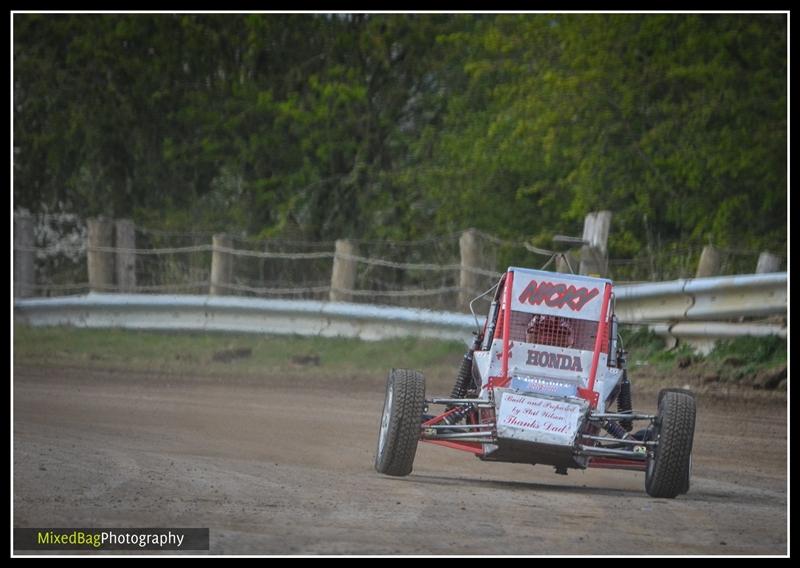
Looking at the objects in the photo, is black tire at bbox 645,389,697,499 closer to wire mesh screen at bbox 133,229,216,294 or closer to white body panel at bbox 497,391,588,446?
white body panel at bbox 497,391,588,446

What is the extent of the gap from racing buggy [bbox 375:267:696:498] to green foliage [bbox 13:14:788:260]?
10.7m

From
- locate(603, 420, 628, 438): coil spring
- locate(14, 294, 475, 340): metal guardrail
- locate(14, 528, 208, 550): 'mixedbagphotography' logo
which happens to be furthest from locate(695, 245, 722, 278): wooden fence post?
locate(14, 528, 208, 550): 'mixedbagphotography' logo

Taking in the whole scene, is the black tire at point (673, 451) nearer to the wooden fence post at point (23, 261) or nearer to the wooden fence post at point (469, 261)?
the wooden fence post at point (469, 261)

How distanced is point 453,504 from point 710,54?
47.1 ft

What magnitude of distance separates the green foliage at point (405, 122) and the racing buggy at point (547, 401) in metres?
10.7

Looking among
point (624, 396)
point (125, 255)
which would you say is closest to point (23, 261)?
point (125, 255)

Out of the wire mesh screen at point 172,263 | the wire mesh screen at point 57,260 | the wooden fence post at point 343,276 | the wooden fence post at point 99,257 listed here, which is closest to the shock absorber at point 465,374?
the wooden fence post at point 343,276

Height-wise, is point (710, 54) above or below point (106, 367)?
above

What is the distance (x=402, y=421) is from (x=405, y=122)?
1530 cm

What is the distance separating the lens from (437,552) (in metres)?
7.11

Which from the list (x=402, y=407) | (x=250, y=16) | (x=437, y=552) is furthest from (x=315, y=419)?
(x=250, y=16)

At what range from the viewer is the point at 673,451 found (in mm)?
8945

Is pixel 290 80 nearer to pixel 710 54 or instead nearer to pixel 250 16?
pixel 250 16

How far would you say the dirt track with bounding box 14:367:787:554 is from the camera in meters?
7.48
